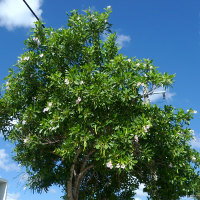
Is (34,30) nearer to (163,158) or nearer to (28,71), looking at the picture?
(28,71)

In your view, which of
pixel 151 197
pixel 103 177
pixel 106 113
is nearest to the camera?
pixel 106 113

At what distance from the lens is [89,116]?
7758 mm

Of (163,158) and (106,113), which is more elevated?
(106,113)

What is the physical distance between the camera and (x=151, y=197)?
10.1 meters

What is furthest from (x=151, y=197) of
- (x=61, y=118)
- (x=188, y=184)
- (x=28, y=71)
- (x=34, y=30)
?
(x=34, y=30)

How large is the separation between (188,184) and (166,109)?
2633mm

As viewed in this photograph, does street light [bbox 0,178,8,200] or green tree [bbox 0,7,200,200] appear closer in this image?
green tree [bbox 0,7,200,200]

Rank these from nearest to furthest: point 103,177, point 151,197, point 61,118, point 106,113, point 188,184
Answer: point 61,118 → point 106,113 → point 188,184 → point 151,197 → point 103,177

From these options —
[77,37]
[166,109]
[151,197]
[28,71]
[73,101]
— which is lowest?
[151,197]

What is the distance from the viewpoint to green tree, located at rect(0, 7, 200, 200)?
25.3 feet

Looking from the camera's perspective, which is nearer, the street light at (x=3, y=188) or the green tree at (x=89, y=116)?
the green tree at (x=89, y=116)

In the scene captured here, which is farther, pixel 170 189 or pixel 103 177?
pixel 103 177

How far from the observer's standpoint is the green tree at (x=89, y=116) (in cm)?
771

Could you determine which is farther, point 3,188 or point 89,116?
point 3,188
